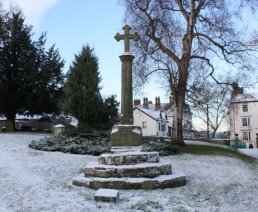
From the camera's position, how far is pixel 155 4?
24469 millimetres

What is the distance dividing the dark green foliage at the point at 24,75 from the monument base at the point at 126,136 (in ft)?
64.4

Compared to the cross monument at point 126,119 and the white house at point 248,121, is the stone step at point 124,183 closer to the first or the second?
the cross monument at point 126,119

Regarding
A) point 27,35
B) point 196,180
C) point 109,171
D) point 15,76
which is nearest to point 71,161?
point 109,171

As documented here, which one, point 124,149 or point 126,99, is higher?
point 126,99

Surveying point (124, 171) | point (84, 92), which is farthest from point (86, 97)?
point (124, 171)

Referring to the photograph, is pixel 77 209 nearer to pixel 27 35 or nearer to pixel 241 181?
pixel 241 181

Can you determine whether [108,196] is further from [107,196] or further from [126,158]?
[126,158]

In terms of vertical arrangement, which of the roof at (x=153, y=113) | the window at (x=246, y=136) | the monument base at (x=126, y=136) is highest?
the roof at (x=153, y=113)

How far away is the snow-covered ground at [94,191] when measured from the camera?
26.4ft

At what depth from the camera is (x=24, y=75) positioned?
3108 cm

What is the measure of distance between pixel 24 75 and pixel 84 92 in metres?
12.0

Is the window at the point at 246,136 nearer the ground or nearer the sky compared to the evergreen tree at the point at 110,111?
nearer the ground

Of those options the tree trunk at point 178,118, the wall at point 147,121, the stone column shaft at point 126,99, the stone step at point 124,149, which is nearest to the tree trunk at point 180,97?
the tree trunk at point 178,118

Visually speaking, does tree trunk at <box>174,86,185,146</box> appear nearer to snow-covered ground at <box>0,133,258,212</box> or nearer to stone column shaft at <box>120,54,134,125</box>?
snow-covered ground at <box>0,133,258,212</box>
